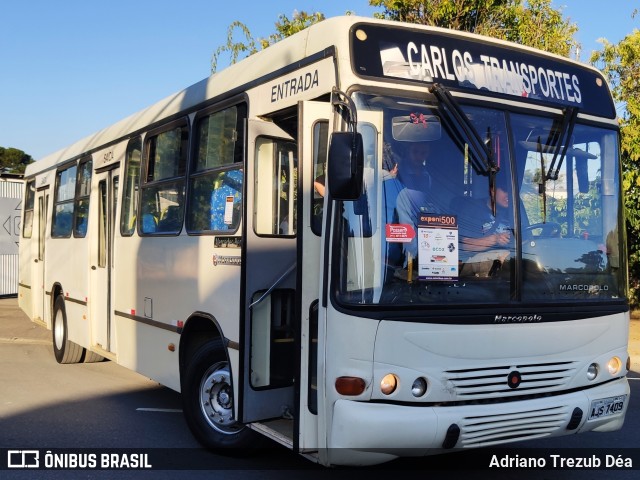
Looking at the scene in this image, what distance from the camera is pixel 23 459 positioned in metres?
6.00

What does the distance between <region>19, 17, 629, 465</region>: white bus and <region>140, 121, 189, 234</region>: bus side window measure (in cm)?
47

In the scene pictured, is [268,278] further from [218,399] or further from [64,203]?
[64,203]

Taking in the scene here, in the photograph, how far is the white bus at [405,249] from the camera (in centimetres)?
444

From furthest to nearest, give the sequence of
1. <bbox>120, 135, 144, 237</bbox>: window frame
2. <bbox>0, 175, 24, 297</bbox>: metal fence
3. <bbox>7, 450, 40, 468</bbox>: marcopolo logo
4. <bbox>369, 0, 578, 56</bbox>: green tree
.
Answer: <bbox>0, 175, 24, 297</bbox>: metal fence → <bbox>369, 0, 578, 56</bbox>: green tree → <bbox>120, 135, 144, 237</bbox>: window frame → <bbox>7, 450, 40, 468</bbox>: marcopolo logo

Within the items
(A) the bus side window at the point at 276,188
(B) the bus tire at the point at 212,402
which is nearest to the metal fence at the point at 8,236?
(B) the bus tire at the point at 212,402

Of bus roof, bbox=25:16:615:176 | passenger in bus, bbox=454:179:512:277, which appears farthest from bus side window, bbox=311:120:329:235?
passenger in bus, bbox=454:179:512:277

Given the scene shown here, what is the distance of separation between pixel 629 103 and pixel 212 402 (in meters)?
10.3

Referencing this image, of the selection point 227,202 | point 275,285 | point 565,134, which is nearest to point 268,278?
point 275,285

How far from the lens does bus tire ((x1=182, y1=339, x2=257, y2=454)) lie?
232 inches

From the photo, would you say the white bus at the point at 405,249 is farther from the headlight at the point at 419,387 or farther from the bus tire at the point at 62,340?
the bus tire at the point at 62,340

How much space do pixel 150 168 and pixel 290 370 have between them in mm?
2963

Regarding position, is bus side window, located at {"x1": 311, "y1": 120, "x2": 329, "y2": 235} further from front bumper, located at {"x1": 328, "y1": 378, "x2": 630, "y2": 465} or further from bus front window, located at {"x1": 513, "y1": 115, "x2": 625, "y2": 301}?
bus front window, located at {"x1": 513, "y1": 115, "x2": 625, "y2": 301}

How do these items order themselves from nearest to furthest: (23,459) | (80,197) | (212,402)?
(23,459) → (212,402) → (80,197)

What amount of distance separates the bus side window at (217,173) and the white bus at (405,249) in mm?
24
